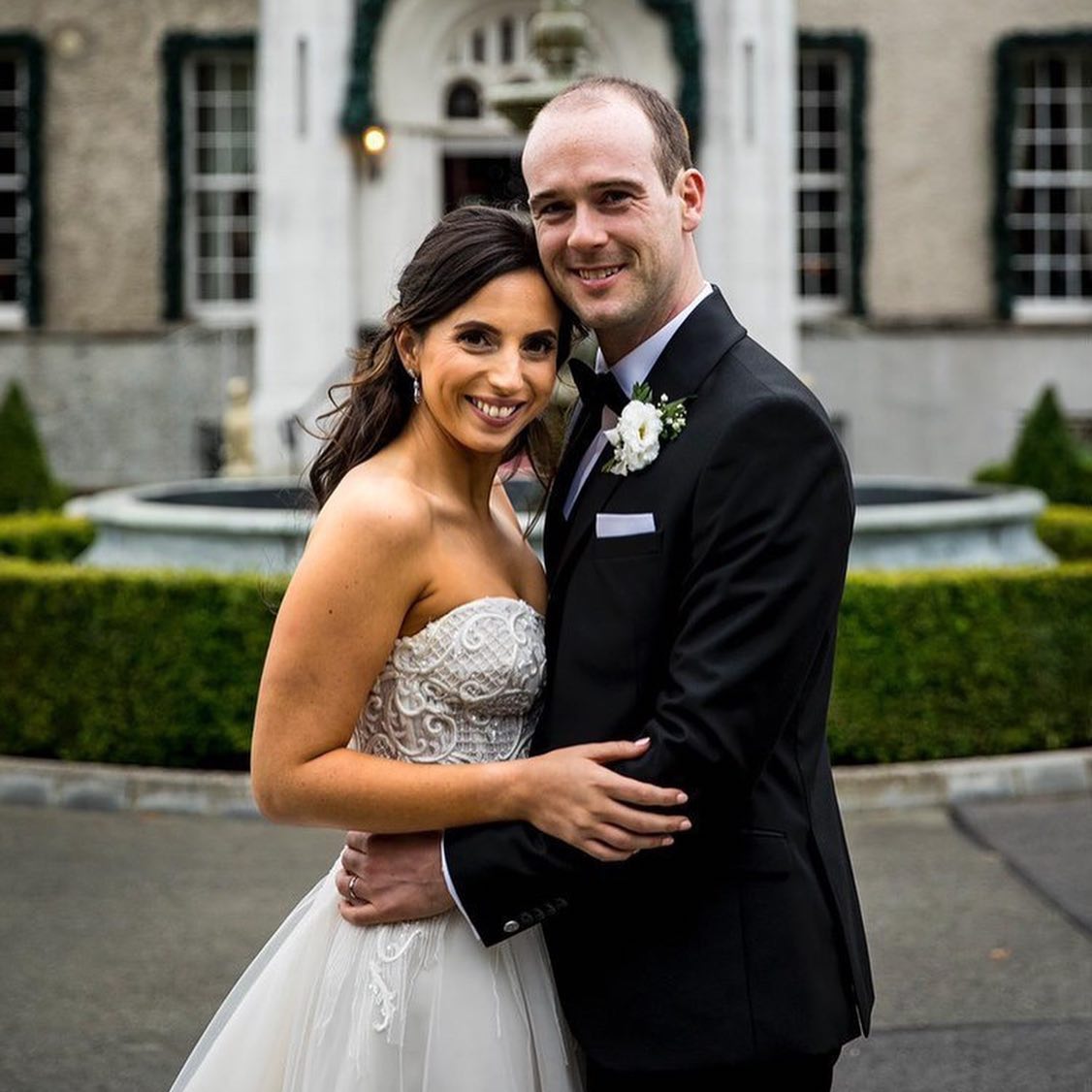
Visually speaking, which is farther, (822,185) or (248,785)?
(822,185)

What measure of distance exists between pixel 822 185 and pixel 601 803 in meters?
20.7

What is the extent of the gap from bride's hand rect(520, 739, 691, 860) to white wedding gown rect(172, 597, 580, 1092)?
297mm

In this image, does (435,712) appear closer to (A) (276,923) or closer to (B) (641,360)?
(B) (641,360)

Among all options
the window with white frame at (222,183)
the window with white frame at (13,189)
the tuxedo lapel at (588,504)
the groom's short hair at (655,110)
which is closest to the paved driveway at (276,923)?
the tuxedo lapel at (588,504)

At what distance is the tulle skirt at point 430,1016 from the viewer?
285 centimetres

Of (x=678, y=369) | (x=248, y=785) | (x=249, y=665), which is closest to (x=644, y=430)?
(x=678, y=369)

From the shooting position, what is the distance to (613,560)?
2682 mm

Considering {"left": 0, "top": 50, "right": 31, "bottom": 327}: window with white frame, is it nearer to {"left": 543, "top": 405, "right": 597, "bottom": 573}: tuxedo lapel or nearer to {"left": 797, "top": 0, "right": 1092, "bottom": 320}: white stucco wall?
{"left": 797, "top": 0, "right": 1092, "bottom": 320}: white stucco wall

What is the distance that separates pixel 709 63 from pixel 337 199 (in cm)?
380

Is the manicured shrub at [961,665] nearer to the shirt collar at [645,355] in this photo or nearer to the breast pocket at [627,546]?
the shirt collar at [645,355]

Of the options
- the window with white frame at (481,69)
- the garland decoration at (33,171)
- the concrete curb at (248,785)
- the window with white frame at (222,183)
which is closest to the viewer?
the concrete curb at (248,785)

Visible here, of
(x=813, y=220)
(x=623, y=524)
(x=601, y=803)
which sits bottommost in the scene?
(x=601, y=803)

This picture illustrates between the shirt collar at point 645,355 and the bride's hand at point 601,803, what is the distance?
0.57 m

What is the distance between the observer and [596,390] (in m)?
2.90
